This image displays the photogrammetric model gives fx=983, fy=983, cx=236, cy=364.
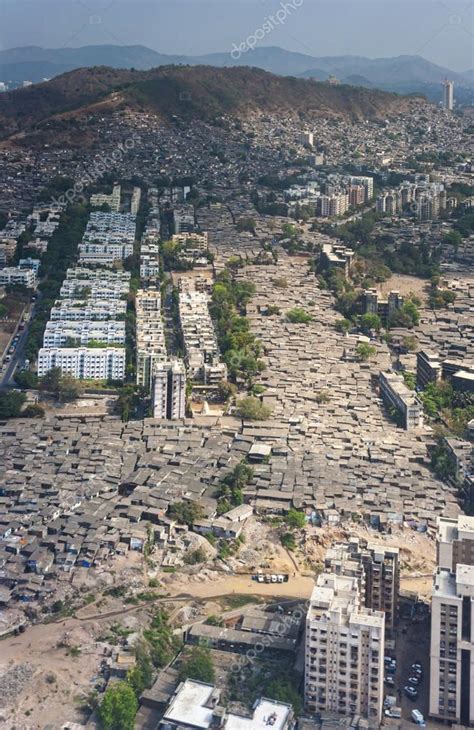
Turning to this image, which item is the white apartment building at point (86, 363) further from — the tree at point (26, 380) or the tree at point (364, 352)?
the tree at point (364, 352)

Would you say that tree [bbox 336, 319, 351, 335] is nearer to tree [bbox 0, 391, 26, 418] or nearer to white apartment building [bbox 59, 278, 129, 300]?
white apartment building [bbox 59, 278, 129, 300]

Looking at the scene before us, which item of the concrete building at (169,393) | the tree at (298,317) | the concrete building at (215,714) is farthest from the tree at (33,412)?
the concrete building at (215,714)

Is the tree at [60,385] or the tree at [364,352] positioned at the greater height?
the tree at [364,352]

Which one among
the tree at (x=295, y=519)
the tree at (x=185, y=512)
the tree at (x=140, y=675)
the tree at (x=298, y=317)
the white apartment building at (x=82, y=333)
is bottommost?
the tree at (x=140, y=675)

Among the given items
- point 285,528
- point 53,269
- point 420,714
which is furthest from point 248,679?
point 53,269

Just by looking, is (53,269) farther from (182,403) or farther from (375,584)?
(375,584)

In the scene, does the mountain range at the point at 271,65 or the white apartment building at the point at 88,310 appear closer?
the white apartment building at the point at 88,310
